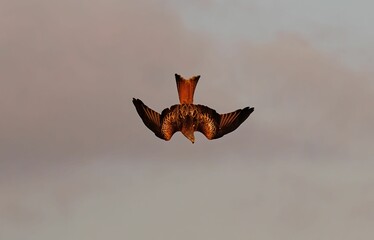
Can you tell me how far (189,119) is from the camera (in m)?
47.1

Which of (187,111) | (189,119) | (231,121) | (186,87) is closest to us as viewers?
(186,87)

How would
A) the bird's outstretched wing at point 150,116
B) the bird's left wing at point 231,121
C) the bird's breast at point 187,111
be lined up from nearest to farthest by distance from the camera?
the bird's breast at point 187,111 < the bird's left wing at point 231,121 < the bird's outstretched wing at point 150,116

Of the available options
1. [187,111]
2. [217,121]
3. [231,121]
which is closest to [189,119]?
[187,111]

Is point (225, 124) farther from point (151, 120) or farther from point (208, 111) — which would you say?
point (151, 120)

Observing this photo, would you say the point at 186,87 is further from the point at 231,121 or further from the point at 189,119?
the point at 231,121

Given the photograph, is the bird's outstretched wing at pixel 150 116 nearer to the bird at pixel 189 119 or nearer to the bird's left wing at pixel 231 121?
the bird at pixel 189 119

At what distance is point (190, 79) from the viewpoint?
149 feet

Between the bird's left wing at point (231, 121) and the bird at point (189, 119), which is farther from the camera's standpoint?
the bird's left wing at point (231, 121)

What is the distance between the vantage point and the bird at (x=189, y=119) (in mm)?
46656

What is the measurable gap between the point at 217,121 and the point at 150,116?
3952 millimetres

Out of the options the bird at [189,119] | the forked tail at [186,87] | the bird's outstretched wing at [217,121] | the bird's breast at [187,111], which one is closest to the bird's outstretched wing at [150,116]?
the bird at [189,119]

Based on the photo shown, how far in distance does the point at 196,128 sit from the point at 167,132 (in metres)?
1.69

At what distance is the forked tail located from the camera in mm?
45250

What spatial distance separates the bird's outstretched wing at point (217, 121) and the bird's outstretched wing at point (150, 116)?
7.73ft
